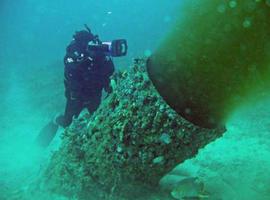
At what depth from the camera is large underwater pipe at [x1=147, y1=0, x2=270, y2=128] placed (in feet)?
9.15

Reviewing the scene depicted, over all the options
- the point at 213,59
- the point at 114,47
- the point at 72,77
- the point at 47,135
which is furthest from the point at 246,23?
the point at 47,135

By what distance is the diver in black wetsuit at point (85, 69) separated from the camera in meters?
7.01

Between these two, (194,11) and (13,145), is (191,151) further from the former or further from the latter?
(13,145)

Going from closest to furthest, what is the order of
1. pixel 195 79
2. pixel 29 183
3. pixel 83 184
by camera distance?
1. pixel 195 79
2. pixel 83 184
3. pixel 29 183

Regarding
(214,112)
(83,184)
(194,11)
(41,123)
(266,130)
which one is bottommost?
(83,184)

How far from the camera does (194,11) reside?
9.77ft

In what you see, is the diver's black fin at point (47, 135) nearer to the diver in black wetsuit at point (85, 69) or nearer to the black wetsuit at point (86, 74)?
the black wetsuit at point (86, 74)

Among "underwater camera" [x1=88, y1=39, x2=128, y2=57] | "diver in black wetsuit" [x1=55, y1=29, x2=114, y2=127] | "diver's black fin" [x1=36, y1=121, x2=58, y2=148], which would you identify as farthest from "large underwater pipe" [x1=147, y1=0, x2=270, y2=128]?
"diver's black fin" [x1=36, y1=121, x2=58, y2=148]

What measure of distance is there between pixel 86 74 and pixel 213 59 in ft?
14.9

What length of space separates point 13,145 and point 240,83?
831cm

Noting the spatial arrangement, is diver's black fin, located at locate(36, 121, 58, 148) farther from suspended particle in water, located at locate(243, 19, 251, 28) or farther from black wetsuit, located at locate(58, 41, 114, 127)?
suspended particle in water, located at locate(243, 19, 251, 28)

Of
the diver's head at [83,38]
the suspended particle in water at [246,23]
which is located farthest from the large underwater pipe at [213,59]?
the diver's head at [83,38]

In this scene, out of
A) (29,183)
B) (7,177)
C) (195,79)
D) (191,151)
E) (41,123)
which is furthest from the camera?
(41,123)

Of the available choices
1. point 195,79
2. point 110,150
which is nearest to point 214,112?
point 195,79
